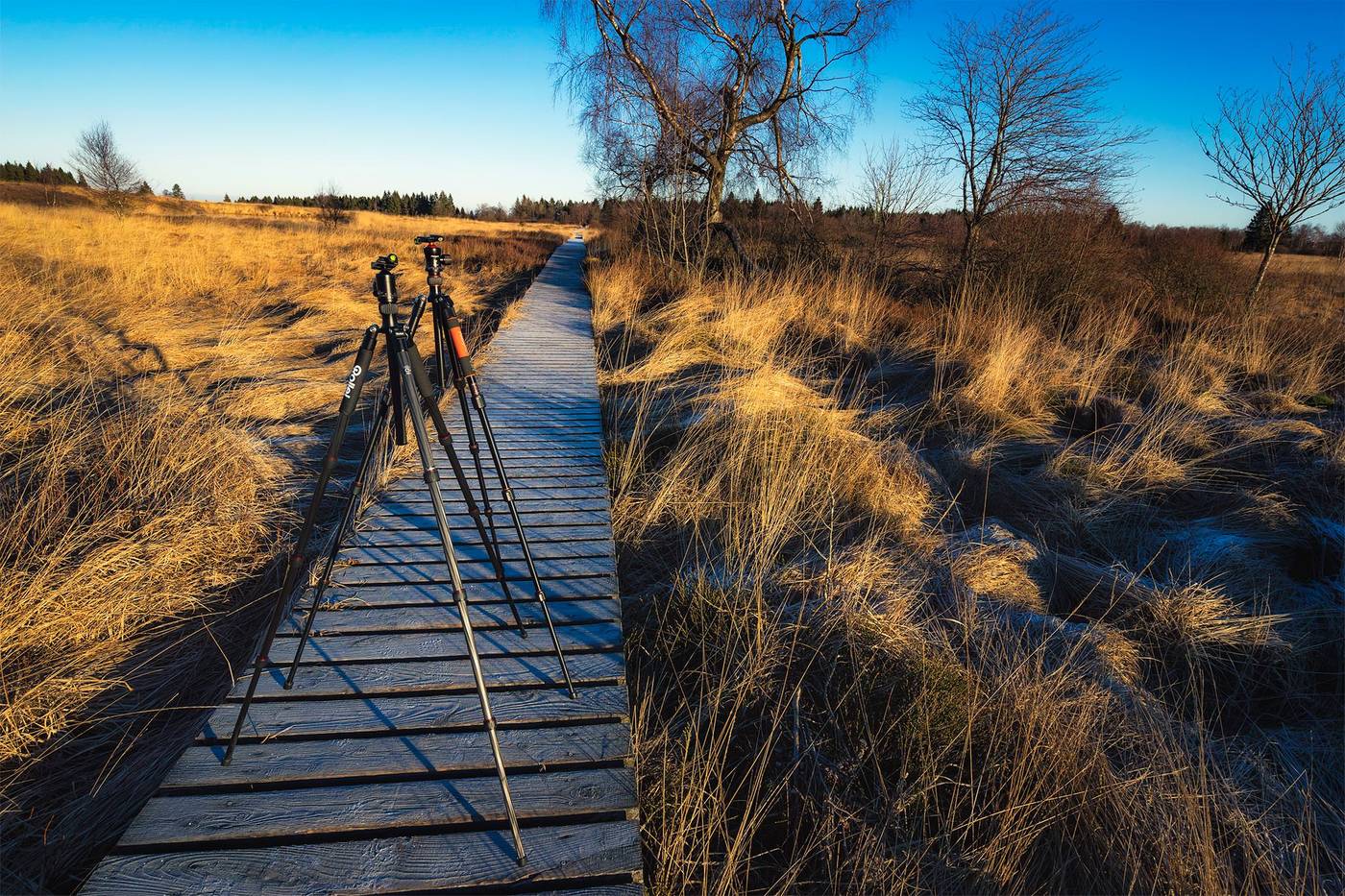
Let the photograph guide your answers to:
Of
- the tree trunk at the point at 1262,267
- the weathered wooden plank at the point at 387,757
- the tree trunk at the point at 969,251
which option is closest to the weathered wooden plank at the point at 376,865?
the weathered wooden plank at the point at 387,757

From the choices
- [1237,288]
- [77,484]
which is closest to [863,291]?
[1237,288]

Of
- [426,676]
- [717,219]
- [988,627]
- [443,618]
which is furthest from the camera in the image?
[717,219]

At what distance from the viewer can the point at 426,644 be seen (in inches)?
106

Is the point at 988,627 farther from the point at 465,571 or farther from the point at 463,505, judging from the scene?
the point at 463,505

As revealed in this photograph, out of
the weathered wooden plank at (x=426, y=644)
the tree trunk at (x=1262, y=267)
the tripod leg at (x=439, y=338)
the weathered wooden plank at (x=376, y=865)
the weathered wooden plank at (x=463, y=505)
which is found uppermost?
the tree trunk at (x=1262, y=267)

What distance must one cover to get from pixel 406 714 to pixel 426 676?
21 centimetres

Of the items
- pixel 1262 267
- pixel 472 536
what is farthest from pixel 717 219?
pixel 472 536

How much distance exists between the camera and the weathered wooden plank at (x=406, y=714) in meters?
2.20

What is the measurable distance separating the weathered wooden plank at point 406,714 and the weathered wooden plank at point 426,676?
3 centimetres

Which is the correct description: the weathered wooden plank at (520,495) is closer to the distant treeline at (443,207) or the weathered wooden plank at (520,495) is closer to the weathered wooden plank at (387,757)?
the weathered wooden plank at (387,757)

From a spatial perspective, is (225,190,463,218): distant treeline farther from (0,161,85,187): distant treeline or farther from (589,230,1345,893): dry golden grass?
(589,230,1345,893): dry golden grass

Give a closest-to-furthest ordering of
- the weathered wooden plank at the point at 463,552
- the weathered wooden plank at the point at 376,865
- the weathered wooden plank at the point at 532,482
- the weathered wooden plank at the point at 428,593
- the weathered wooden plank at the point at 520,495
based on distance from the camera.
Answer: the weathered wooden plank at the point at 376,865, the weathered wooden plank at the point at 428,593, the weathered wooden plank at the point at 463,552, the weathered wooden plank at the point at 520,495, the weathered wooden plank at the point at 532,482

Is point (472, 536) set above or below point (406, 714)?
above

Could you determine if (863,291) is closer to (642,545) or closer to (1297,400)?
(1297,400)
